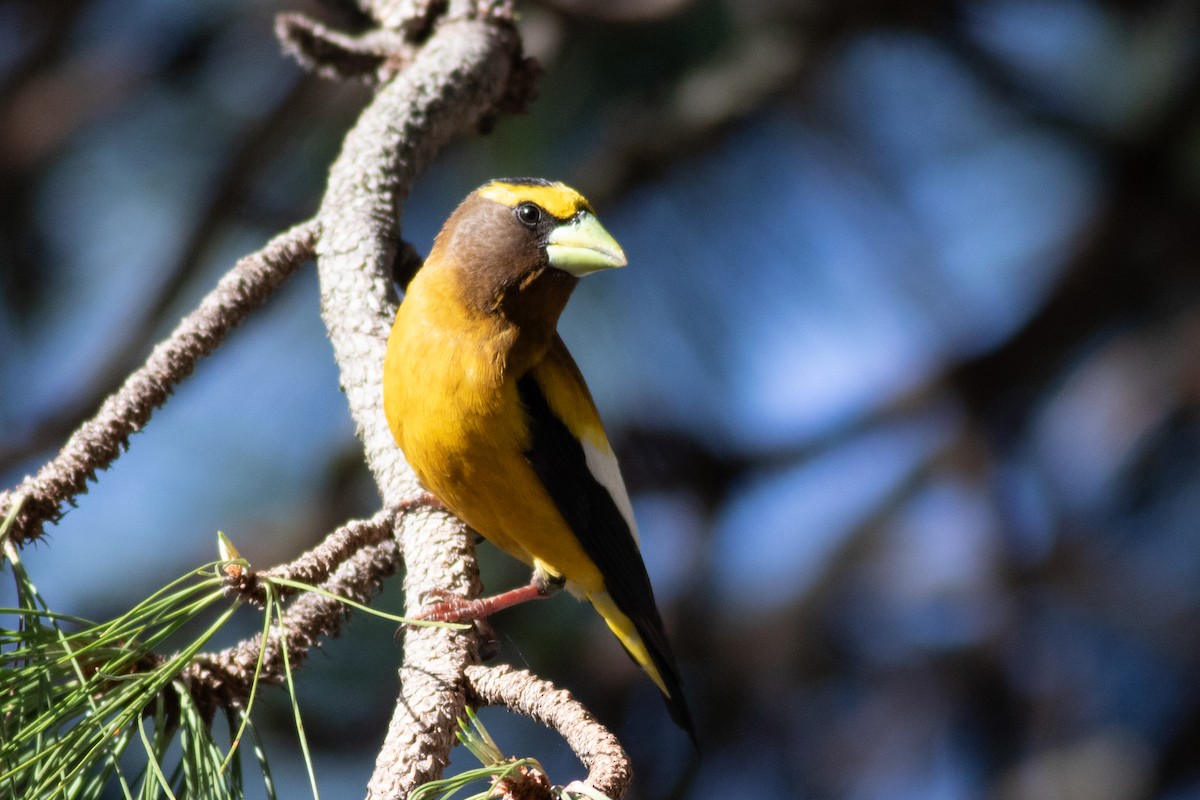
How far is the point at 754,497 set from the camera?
519cm

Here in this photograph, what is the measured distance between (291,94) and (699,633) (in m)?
2.67

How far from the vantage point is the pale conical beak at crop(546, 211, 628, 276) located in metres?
2.69

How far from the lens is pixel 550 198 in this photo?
2.80 meters

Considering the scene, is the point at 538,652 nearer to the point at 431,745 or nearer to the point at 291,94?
the point at 291,94

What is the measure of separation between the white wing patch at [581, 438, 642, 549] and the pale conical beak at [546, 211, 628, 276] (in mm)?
494

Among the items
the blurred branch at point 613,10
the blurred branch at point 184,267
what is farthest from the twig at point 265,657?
the blurred branch at point 613,10

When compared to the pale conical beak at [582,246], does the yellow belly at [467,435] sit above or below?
below

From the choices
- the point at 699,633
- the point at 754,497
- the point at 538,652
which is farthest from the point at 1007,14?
the point at 538,652

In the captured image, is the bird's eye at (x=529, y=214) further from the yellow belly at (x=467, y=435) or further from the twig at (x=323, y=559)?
the twig at (x=323, y=559)

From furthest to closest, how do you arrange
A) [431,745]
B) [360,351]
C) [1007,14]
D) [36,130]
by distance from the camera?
1. [1007,14]
2. [36,130]
3. [360,351]
4. [431,745]

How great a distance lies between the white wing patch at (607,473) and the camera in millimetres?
3021

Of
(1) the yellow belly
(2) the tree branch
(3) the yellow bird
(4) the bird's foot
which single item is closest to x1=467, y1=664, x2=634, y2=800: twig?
(2) the tree branch

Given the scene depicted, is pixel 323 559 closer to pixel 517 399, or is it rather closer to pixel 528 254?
pixel 517 399

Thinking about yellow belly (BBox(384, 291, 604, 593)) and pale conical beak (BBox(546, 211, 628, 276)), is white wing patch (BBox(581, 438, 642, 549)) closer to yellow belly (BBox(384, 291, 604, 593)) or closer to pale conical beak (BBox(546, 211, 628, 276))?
yellow belly (BBox(384, 291, 604, 593))
